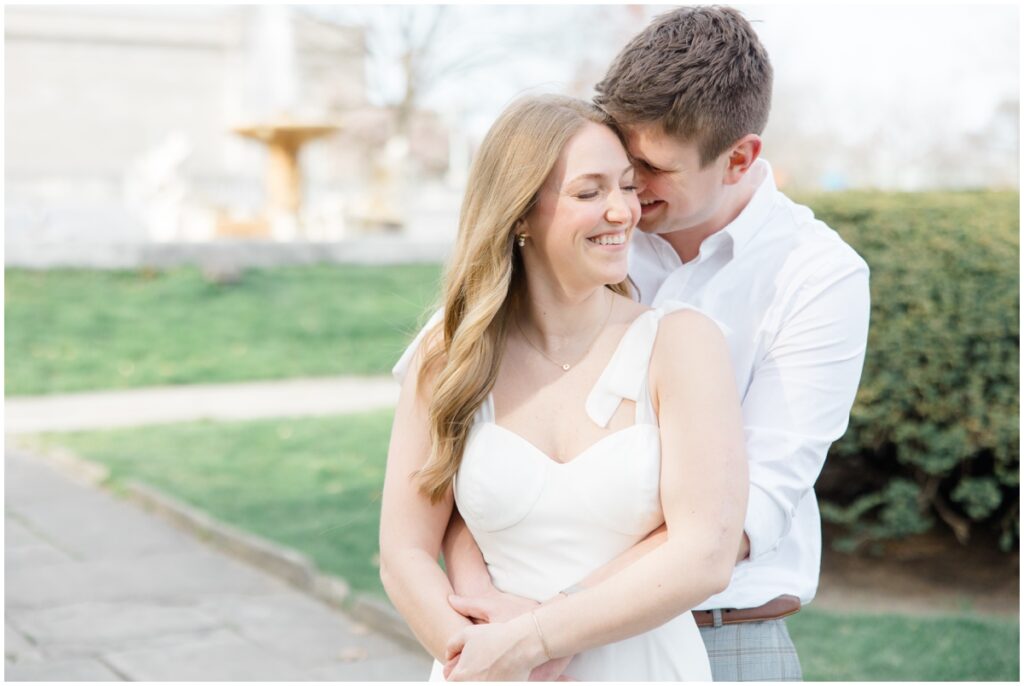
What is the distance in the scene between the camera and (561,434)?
2250mm

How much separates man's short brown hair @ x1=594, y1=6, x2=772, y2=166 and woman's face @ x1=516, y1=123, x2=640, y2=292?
0.37ft

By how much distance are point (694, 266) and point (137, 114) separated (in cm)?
4412

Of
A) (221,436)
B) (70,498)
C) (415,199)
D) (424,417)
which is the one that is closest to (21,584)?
(70,498)

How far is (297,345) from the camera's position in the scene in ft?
45.4

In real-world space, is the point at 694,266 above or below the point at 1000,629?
above

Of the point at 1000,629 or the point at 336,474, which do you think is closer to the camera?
the point at 1000,629

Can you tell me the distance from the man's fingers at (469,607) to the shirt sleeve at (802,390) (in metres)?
0.51

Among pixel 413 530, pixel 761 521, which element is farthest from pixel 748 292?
pixel 413 530

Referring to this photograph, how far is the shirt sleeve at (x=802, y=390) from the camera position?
2236 millimetres

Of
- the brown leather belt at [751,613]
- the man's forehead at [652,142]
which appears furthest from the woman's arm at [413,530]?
the man's forehead at [652,142]

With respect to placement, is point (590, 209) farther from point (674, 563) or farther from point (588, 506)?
point (674, 563)

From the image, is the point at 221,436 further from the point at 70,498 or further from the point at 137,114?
the point at 137,114

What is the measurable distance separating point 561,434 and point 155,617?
3.84m

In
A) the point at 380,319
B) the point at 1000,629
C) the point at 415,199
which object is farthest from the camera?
the point at 415,199
